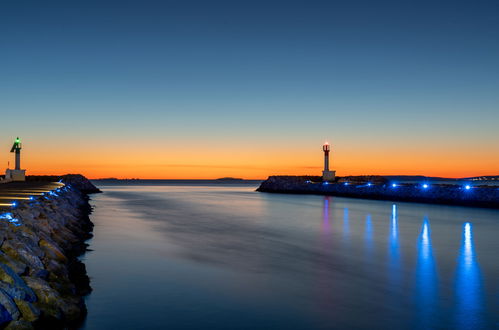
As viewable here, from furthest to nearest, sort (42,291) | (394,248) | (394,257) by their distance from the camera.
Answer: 1. (394,248)
2. (394,257)
3. (42,291)

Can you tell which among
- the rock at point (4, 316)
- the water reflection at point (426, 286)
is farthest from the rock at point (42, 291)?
the water reflection at point (426, 286)

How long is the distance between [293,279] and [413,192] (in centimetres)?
3616

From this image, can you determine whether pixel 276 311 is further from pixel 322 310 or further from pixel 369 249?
pixel 369 249

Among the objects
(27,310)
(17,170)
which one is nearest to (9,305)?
(27,310)

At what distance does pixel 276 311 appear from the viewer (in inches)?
300

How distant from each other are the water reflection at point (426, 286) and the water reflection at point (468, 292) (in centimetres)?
41

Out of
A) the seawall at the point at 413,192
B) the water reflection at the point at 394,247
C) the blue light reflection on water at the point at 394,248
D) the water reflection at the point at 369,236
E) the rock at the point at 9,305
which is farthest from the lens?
the seawall at the point at 413,192

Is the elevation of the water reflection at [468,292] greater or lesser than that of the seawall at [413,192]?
lesser

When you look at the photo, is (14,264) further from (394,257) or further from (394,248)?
(394,248)

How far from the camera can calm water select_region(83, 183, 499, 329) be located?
727 cm

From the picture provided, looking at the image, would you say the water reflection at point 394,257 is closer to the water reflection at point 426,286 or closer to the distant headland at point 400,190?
the water reflection at point 426,286

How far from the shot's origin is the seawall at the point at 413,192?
35.2 meters

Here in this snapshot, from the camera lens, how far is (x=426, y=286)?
945 centimetres

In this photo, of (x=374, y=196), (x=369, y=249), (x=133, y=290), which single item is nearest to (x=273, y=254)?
(x=369, y=249)
